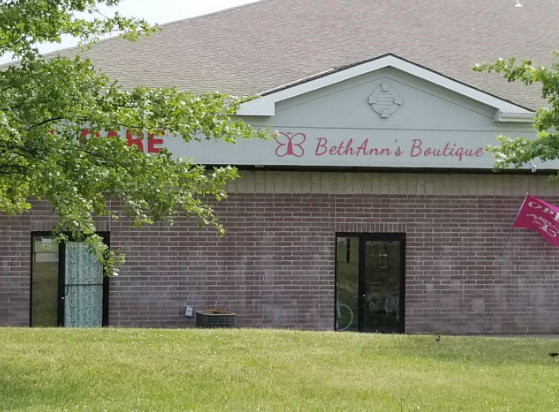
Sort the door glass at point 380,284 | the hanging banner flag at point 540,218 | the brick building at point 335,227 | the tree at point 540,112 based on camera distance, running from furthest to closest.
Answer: the door glass at point 380,284, the hanging banner flag at point 540,218, the brick building at point 335,227, the tree at point 540,112

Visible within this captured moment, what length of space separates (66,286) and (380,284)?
645cm

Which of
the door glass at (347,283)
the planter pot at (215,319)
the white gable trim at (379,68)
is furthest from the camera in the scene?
the door glass at (347,283)

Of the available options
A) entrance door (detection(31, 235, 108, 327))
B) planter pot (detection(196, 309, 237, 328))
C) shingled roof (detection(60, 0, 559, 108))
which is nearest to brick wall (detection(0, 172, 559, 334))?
entrance door (detection(31, 235, 108, 327))

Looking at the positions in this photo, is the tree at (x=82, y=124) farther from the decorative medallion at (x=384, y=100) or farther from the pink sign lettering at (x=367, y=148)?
the decorative medallion at (x=384, y=100)

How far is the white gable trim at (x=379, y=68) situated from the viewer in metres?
19.4

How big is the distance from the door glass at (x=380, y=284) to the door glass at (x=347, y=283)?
0.78 feet

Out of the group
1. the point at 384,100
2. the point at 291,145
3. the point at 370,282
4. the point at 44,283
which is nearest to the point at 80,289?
the point at 44,283

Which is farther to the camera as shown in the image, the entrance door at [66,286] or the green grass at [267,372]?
the entrance door at [66,286]

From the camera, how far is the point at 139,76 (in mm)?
20797

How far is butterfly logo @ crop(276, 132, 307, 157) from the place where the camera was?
19.6 m

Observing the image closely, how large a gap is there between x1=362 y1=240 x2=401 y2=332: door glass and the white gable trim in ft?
11.6

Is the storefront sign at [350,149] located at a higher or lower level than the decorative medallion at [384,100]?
lower

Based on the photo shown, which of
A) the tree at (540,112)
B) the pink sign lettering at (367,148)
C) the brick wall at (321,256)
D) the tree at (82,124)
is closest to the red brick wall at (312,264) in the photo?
the brick wall at (321,256)

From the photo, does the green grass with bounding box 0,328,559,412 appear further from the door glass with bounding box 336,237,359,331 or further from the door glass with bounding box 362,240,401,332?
the door glass with bounding box 362,240,401,332
